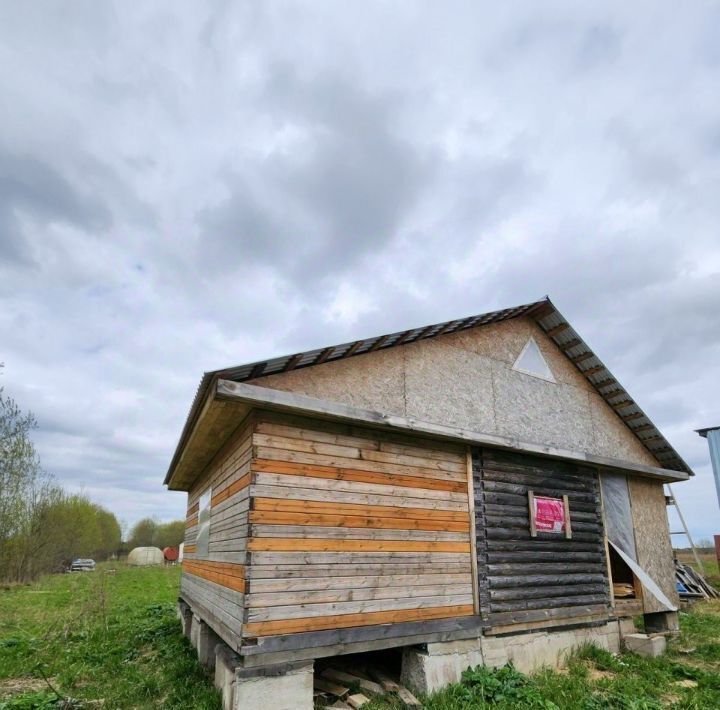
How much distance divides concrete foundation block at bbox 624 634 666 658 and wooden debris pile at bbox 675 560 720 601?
8701 millimetres

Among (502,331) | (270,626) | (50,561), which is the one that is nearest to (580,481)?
(502,331)

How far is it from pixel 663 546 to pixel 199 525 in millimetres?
10164

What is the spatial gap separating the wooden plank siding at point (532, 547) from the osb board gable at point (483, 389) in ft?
2.01

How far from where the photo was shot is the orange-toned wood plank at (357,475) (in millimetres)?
6584

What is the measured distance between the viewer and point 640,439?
480 inches

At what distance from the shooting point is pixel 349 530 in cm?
701

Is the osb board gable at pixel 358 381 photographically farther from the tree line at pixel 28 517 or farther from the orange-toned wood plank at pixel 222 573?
the tree line at pixel 28 517

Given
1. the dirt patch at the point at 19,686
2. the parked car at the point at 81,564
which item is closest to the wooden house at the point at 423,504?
the dirt patch at the point at 19,686

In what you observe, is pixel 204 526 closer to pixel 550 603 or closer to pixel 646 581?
pixel 550 603

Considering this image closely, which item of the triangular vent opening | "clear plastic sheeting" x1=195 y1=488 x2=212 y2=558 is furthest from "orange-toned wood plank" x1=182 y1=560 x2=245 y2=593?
the triangular vent opening

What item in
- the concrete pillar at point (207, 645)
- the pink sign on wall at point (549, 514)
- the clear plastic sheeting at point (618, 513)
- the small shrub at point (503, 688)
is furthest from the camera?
the clear plastic sheeting at point (618, 513)

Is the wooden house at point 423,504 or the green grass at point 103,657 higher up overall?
the wooden house at point 423,504

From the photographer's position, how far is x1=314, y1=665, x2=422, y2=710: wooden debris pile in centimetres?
668

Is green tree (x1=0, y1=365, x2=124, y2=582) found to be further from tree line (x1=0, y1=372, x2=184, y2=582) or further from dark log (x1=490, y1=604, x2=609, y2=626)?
dark log (x1=490, y1=604, x2=609, y2=626)
